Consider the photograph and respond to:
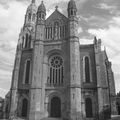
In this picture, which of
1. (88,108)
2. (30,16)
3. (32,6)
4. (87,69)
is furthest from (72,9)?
(88,108)

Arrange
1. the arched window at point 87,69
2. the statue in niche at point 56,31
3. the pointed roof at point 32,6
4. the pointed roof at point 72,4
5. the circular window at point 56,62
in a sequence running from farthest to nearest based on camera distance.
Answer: the pointed roof at point 32,6
the pointed roof at point 72,4
the statue in niche at point 56,31
the circular window at point 56,62
the arched window at point 87,69

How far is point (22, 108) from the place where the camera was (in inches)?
1174

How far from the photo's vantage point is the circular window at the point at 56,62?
31.2m

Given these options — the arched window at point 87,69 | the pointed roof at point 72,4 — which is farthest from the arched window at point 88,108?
the pointed roof at point 72,4

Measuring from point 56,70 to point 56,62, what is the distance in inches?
71.0

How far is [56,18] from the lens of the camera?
34.7m

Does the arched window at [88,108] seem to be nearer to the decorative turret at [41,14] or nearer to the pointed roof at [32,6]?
the decorative turret at [41,14]

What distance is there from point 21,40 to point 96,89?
22.2m

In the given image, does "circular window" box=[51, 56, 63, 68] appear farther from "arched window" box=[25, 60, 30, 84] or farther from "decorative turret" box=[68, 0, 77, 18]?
"decorative turret" box=[68, 0, 77, 18]

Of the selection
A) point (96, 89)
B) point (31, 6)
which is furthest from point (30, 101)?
point (31, 6)

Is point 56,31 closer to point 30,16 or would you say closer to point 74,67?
point 74,67

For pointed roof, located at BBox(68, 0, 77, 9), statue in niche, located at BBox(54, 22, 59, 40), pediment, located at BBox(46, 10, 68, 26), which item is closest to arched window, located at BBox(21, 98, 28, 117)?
statue in niche, located at BBox(54, 22, 59, 40)

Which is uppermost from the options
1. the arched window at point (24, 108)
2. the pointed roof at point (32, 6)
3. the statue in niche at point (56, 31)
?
the pointed roof at point (32, 6)

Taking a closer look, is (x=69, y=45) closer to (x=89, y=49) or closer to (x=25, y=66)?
(x=89, y=49)
